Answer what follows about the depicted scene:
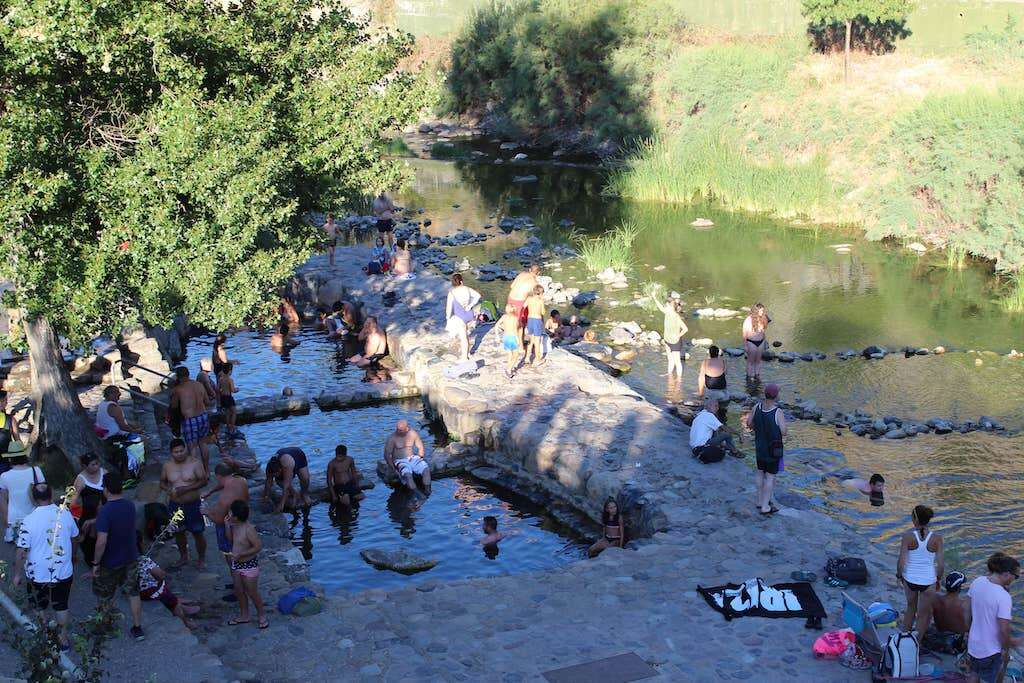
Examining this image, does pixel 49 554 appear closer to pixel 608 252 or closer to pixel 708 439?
pixel 708 439

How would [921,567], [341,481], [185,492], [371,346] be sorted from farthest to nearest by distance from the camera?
[371,346] < [341,481] < [185,492] < [921,567]

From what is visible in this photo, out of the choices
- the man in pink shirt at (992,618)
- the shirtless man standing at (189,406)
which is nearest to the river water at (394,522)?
the shirtless man standing at (189,406)

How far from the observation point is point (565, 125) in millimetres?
58250

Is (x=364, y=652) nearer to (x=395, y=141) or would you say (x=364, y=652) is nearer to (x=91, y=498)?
(x=91, y=498)

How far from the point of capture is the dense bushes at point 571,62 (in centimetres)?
5297

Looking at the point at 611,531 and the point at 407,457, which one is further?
the point at 407,457

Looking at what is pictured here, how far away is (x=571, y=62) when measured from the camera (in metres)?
56.8

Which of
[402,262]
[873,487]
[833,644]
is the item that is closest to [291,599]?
[833,644]

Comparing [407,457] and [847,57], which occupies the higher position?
[847,57]

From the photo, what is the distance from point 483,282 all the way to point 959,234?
45.6ft

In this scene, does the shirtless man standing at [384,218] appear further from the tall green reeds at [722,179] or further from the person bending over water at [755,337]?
the tall green reeds at [722,179]

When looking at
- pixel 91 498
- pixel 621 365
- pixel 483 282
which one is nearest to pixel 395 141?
pixel 483 282

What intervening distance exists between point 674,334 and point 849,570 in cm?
989

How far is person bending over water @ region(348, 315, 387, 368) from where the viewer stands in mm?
22688
